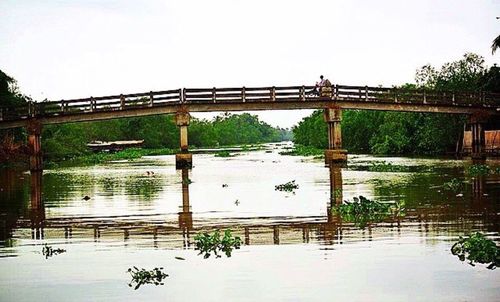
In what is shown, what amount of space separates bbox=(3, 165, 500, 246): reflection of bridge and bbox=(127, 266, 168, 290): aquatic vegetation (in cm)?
279

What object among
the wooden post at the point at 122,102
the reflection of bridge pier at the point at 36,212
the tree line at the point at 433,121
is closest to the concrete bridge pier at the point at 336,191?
the reflection of bridge pier at the point at 36,212

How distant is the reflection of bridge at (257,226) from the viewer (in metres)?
13.1

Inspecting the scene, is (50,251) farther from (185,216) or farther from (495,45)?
(495,45)

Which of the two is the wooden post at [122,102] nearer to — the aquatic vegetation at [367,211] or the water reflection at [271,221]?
the water reflection at [271,221]

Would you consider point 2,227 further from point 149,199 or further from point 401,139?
point 401,139

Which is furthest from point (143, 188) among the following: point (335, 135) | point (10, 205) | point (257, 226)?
point (335, 135)

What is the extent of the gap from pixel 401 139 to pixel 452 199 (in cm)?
5305

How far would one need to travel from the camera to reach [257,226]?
14531 mm

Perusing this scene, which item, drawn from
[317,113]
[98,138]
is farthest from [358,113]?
[98,138]

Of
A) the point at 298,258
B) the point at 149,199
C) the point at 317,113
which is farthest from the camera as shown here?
the point at 317,113

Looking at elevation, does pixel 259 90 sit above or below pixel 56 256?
above

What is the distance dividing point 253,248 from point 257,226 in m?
2.66

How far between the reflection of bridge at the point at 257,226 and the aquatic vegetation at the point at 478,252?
2.23 meters

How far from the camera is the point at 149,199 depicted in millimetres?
21781
